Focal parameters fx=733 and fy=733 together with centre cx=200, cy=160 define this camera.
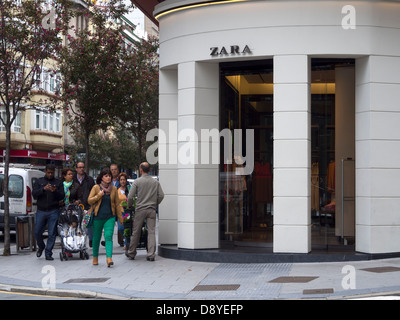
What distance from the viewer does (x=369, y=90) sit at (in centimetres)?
1359

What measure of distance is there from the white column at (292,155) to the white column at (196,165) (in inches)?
60.7

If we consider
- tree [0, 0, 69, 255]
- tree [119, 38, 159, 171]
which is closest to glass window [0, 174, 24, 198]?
tree [0, 0, 69, 255]

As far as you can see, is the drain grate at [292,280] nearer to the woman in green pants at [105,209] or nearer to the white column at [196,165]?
the white column at [196,165]

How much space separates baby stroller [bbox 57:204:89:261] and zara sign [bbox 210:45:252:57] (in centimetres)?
422

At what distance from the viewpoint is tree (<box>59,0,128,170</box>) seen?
2178 centimetres

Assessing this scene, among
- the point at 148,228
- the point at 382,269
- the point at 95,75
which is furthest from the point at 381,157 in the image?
the point at 95,75

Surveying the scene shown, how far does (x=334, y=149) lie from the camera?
49.3ft

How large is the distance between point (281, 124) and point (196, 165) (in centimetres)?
194

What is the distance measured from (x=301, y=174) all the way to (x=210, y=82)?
2724 millimetres

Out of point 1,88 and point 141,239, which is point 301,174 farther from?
point 1,88

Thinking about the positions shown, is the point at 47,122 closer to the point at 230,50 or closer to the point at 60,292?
the point at 230,50

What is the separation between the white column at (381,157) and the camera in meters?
13.5

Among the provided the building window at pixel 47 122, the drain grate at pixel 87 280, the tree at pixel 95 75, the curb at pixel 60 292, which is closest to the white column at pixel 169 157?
the drain grate at pixel 87 280

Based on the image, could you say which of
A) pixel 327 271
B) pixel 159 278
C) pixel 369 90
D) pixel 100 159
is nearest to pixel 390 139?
pixel 369 90
